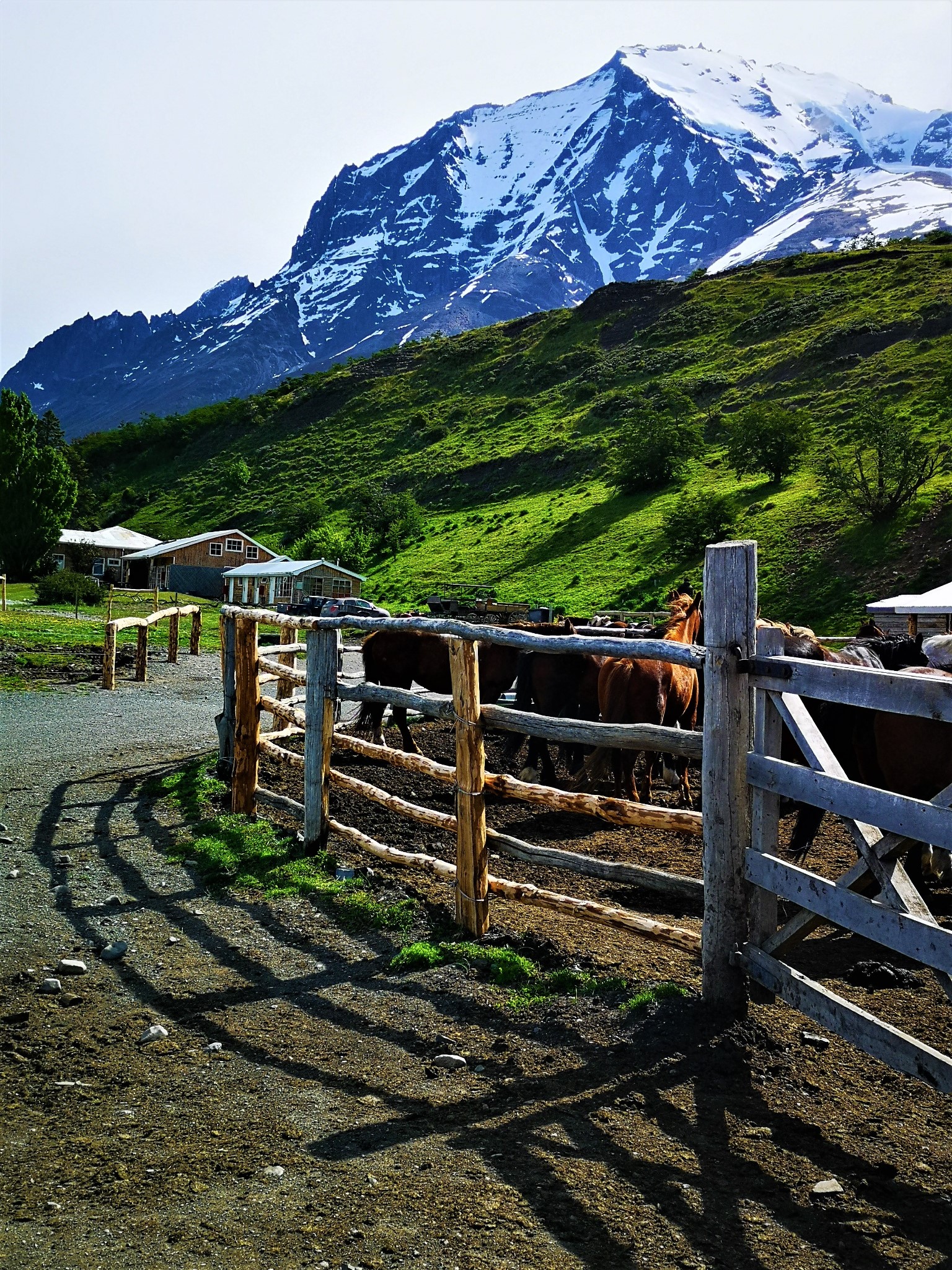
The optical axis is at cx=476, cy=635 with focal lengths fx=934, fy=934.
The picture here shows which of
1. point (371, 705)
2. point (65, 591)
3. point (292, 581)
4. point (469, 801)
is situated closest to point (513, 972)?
point (469, 801)

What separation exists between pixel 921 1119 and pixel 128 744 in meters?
10.2

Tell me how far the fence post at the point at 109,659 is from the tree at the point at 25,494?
44.4m

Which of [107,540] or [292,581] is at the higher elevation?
[107,540]

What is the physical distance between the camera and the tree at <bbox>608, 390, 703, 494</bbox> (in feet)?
190

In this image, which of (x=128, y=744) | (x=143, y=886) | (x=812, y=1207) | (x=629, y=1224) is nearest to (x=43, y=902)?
(x=143, y=886)

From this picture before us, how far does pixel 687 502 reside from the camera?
48.3 metres

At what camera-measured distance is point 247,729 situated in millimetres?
8117

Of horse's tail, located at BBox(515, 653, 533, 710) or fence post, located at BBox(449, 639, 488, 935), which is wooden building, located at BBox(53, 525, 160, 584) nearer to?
horse's tail, located at BBox(515, 653, 533, 710)

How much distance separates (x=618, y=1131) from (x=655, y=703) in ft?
19.1

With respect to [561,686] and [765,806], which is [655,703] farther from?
[765,806]

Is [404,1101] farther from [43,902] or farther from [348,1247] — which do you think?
[43,902]

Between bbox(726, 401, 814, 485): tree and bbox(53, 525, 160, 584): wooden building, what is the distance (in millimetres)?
43855

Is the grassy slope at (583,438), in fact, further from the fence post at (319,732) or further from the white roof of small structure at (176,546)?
the fence post at (319,732)

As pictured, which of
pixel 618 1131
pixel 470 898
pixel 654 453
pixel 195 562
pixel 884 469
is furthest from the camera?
pixel 195 562
